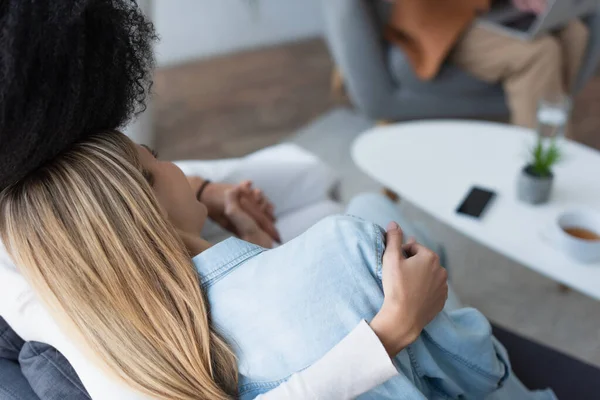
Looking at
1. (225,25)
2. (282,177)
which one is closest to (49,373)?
(282,177)

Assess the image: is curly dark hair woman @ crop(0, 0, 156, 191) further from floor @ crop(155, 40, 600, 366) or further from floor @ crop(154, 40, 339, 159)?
floor @ crop(154, 40, 339, 159)

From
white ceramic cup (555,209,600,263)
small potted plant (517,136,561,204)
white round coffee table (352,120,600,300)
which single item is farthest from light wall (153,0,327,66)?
white ceramic cup (555,209,600,263)

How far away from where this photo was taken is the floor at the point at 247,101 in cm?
242

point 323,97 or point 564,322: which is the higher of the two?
point 323,97

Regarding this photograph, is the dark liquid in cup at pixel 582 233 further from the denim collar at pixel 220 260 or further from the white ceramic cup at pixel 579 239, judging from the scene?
the denim collar at pixel 220 260

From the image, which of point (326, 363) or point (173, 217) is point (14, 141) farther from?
point (326, 363)

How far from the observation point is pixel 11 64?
0.55 metres

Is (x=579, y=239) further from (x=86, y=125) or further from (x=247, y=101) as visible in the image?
(x=247, y=101)

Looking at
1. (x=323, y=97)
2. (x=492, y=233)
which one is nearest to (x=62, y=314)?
(x=492, y=233)

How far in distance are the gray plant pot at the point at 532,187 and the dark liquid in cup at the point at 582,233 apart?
5.2 inches

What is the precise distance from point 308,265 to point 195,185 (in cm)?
62

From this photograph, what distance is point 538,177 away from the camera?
138 cm

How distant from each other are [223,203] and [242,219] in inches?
2.5

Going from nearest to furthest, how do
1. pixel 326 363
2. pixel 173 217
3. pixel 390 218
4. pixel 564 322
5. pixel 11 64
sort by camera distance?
pixel 11 64 < pixel 326 363 < pixel 173 217 < pixel 390 218 < pixel 564 322
